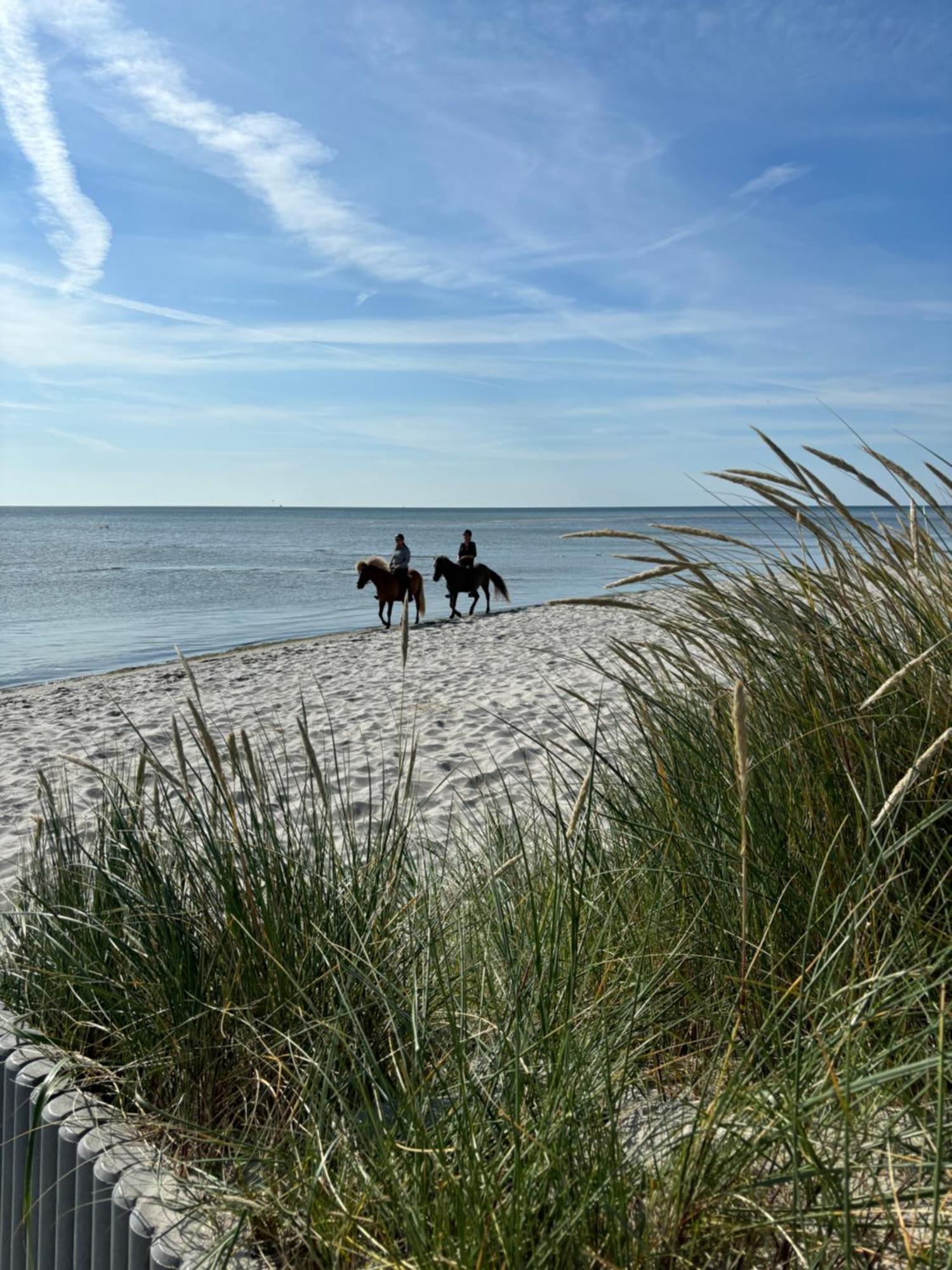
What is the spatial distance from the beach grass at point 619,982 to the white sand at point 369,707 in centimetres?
191

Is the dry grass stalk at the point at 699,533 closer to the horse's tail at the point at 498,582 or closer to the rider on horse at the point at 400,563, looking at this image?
the rider on horse at the point at 400,563

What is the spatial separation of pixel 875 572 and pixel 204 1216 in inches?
85.6

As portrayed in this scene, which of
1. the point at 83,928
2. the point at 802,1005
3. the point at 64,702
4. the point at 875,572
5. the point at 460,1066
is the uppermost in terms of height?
the point at 875,572

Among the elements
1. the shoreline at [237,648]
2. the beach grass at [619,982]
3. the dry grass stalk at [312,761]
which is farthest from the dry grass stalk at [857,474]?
the shoreline at [237,648]

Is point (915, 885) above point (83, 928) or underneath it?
above

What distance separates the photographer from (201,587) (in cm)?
3538

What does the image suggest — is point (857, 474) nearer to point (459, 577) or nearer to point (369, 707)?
point (369, 707)

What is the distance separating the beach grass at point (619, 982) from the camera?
59.6 inches

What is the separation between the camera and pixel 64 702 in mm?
12273

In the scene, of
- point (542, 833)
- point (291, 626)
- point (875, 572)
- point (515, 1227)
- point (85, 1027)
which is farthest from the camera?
point (291, 626)

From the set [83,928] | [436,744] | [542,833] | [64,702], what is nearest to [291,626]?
[64,702]

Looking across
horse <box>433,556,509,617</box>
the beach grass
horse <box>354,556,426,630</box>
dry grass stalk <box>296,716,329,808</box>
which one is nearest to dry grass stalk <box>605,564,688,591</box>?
the beach grass

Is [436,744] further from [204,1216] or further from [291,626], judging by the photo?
[291,626]

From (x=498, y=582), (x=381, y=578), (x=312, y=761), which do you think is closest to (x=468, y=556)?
(x=498, y=582)
